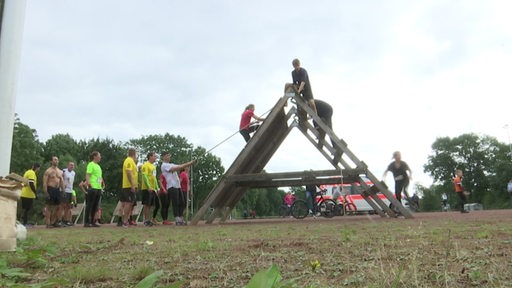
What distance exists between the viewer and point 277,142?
36.2 feet

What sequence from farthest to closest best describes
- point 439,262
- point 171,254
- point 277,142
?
point 277,142 → point 171,254 → point 439,262

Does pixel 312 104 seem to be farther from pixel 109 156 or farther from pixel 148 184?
pixel 109 156

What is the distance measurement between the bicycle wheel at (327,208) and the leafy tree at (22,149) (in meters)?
39.4

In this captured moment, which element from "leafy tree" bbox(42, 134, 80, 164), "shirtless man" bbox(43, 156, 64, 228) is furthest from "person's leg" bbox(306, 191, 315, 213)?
"leafy tree" bbox(42, 134, 80, 164)

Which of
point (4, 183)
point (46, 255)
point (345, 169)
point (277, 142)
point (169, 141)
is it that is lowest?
point (46, 255)

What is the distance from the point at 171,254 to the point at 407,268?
1.87 m

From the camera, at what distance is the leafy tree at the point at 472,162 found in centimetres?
8350

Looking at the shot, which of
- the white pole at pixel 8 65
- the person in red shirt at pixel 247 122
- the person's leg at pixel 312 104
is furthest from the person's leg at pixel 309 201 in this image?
the white pole at pixel 8 65

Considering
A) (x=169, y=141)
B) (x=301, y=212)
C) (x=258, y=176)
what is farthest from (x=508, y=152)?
(x=258, y=176)

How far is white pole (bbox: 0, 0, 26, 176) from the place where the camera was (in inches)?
185

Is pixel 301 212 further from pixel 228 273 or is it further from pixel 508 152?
pixel 508 152

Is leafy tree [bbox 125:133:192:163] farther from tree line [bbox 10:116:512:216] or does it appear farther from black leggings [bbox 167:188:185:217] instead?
black leggings [bbox 167:188:185:217]

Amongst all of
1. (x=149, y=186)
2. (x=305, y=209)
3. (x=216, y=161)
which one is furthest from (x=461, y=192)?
(x=216, y=161)

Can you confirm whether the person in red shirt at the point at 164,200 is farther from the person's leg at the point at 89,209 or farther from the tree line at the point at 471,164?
the tree line at the point at 471,164
